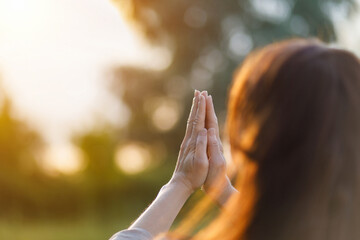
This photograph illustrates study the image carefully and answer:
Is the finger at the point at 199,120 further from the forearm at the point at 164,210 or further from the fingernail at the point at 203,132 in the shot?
the forearm at the point at 164,210

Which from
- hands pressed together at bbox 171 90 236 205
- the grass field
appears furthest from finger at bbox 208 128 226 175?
the grass field

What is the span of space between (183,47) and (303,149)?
15826 mm

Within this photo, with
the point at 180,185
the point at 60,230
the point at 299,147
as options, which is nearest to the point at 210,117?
the point at 180,185

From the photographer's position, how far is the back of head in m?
1.06

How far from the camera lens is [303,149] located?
107 cm

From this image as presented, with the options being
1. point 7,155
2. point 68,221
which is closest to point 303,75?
point 68,221

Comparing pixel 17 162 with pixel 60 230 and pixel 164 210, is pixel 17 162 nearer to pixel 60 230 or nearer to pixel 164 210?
pixel 60 230

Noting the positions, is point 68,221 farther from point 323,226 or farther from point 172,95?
point 323,226

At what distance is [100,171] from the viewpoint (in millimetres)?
16250

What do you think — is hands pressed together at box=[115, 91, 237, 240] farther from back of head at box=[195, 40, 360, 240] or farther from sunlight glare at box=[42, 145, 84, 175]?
sunlight glare at box=[42, 145, 84, 175]

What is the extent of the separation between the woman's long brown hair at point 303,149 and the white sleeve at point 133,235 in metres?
0.30

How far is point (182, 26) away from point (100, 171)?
188 inches

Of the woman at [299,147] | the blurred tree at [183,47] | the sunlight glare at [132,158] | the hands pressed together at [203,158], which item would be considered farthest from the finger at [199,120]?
the sunlight glare at [132,158]

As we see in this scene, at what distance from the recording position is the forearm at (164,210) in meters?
1.39
